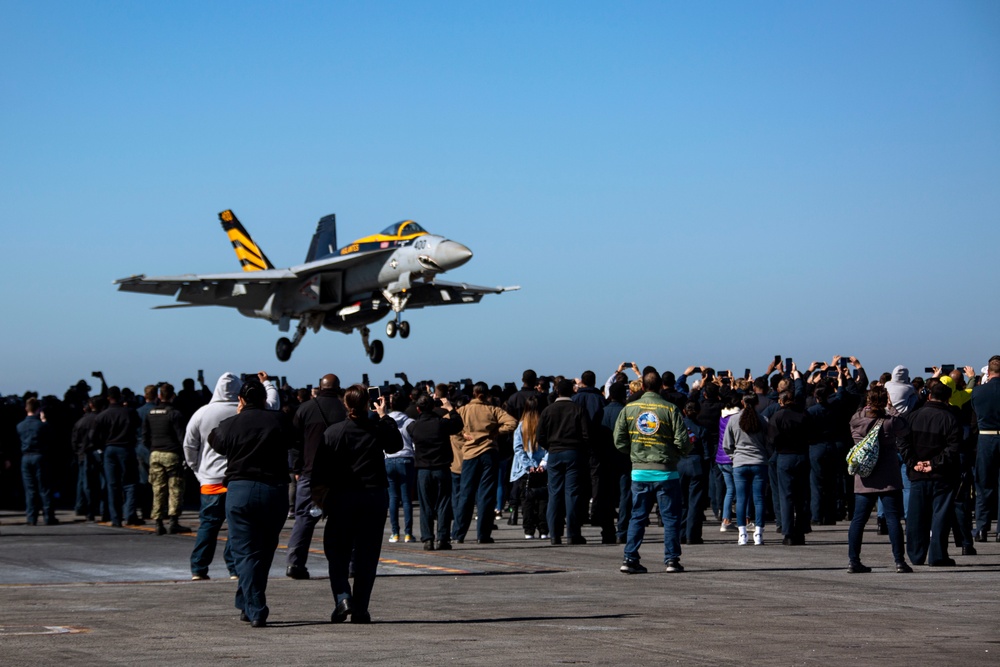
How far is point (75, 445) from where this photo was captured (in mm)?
20141

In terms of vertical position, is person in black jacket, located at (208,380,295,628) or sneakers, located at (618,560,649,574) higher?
person in black jacket, located at (208,380,295,628)

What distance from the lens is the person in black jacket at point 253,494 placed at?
30.5 ft

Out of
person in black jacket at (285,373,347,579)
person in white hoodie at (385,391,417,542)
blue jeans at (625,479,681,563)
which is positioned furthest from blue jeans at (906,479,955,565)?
person in white hoodie at (385,391,417,542)

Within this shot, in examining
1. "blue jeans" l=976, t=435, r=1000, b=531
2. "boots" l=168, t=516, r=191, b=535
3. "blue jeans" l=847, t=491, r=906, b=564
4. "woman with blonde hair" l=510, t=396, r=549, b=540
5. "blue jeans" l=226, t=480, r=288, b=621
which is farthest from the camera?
"boots" l=168, t=516, r=191, b=535

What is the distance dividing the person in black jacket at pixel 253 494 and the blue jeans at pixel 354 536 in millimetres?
368

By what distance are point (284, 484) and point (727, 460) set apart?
855 centimetres

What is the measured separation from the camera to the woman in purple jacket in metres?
12.5

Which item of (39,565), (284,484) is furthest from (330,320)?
(284,484)

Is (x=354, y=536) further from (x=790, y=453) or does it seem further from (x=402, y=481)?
(x=790, y=453)

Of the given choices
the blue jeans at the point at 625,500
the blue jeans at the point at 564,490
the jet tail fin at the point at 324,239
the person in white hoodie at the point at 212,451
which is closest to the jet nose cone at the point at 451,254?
the jet tail fin at the point at 324,239

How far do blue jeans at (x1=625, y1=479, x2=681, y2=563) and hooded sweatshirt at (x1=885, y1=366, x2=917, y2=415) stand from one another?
4.52m

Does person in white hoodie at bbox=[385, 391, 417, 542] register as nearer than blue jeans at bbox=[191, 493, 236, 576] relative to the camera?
No

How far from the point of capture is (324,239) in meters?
42.6

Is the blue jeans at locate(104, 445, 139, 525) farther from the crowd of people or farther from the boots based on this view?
the boots
